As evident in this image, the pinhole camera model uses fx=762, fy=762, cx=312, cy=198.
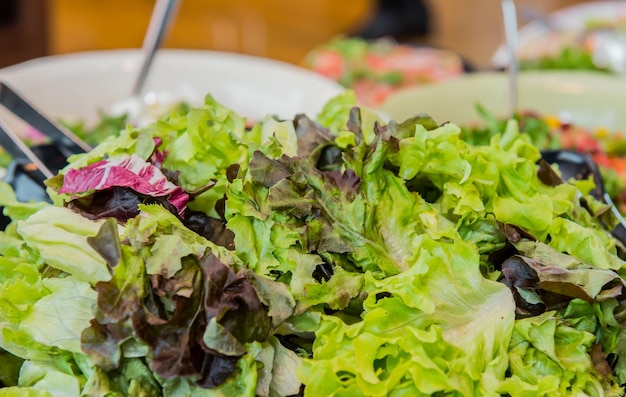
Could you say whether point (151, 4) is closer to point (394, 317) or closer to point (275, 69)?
point (275, 69)

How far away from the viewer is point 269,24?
5.22 m

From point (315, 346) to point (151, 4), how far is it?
17.2 ft

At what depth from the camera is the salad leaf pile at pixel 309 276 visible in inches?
25.0

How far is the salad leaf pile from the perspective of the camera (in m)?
0.64

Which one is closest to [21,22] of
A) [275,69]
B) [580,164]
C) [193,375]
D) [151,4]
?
[275,69]

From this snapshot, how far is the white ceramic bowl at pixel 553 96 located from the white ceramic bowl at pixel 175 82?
0.30m

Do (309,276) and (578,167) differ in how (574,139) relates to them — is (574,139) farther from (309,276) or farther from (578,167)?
(309,276)

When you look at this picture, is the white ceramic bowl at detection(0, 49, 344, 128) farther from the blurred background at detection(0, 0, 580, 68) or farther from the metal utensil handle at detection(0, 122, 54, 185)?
the blurred background at detection(0, 0, 580, 68)

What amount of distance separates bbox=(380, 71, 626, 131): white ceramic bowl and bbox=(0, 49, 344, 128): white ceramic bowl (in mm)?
296

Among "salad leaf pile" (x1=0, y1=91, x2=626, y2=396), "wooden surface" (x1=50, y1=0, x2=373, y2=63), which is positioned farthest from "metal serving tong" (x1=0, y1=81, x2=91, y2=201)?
"wooden surface" (x1=50, y1=0, x2=373, y2=63)

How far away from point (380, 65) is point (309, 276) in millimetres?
1931

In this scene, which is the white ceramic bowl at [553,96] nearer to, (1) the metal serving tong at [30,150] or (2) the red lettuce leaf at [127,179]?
(1) the metal serving tong at [30,150]

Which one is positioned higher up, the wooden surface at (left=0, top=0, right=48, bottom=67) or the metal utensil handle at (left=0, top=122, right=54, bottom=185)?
the metal utensil handle at (left=0, top=122, right=54, bottom=185)

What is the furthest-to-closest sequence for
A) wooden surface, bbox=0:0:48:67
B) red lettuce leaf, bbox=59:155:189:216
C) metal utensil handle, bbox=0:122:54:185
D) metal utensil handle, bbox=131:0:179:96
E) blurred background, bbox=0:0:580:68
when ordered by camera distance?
blurred background, bbox=0:0:580:68
wooden surface, bbox=0:0:48:67
metal utensil handle, bbox=131:0:179:96
metal utensil handle, bbox=0:122:54:185
red lettuce leaf, bbox=59:155:189:216
